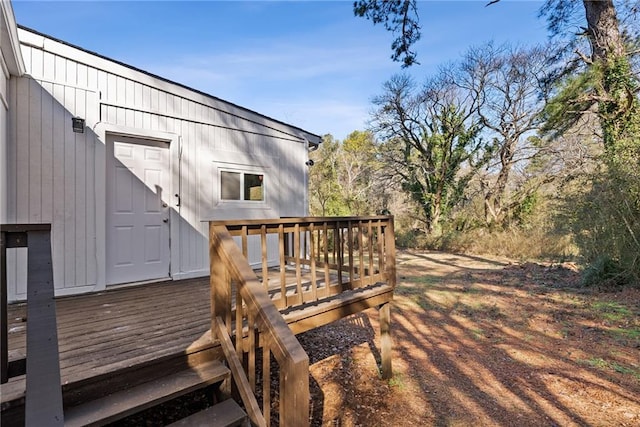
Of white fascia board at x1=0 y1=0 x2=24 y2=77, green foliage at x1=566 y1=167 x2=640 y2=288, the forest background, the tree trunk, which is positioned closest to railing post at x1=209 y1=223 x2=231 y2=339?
white fascia board at x1=0 y1=0 x2=24 y2=77

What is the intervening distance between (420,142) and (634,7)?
9.21 meters

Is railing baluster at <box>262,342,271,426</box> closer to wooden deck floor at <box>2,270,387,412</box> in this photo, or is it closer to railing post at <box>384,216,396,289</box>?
wooden deck floor at <box>2,270,387,412</box>

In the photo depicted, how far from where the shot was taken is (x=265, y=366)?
1.82 metres

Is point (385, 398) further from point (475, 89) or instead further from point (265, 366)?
point (475, 89)

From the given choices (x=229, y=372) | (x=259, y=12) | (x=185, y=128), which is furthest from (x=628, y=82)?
(x=229, y=372)

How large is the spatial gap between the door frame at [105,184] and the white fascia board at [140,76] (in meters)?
0.64

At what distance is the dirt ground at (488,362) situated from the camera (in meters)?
2.77

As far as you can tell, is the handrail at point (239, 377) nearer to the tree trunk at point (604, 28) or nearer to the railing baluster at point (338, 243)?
the railing baluster at point (338, 243)

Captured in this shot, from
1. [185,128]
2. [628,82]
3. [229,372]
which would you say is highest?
[628,82]

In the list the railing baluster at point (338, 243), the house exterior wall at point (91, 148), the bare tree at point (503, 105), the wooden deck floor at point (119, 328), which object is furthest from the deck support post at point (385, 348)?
the bare tree at point (503, 105)

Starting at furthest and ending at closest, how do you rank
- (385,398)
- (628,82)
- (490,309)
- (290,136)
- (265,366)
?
(628,82), (290,136), (490,309), (385,398), (265,366)

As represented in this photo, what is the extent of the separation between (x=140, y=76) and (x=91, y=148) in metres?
1.12

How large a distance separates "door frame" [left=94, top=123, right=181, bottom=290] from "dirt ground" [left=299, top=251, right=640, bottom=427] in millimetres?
2295

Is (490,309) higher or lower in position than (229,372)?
lower
